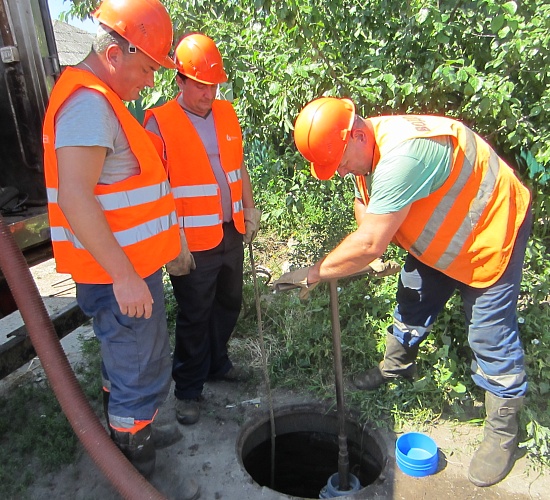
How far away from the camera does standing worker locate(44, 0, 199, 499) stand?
1.79 meters

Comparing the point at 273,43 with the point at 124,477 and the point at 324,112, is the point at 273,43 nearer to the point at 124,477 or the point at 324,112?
the point at 324,112

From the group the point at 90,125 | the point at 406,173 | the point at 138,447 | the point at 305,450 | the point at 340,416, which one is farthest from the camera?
the point at 305,450

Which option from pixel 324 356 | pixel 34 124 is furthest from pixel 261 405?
pixel 34 124

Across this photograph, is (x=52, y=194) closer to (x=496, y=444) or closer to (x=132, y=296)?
(x=132, y=296)

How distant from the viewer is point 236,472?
259 cm

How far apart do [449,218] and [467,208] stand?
86 mm

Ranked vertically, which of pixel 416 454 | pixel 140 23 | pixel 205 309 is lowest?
pixel 416 454

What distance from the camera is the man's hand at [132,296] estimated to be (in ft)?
6.27

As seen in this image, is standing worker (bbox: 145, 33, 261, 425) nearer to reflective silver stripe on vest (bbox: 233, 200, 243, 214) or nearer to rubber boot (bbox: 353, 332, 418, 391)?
reflective silver stripe on vest (bbox: 233, 200, 243, 214)

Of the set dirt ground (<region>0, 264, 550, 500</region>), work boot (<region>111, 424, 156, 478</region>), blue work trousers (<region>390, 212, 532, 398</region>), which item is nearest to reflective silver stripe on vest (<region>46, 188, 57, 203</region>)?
work boot (<region>111, 424, 156, 478</region>)

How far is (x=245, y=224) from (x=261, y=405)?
3.63 feet

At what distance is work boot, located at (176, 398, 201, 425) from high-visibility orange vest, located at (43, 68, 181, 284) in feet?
3.59

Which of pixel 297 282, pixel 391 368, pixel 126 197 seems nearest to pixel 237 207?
pixel 297 282

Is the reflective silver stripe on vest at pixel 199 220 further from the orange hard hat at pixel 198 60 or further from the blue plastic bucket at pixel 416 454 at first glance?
the blue plastic bucket at pixel 416 454
